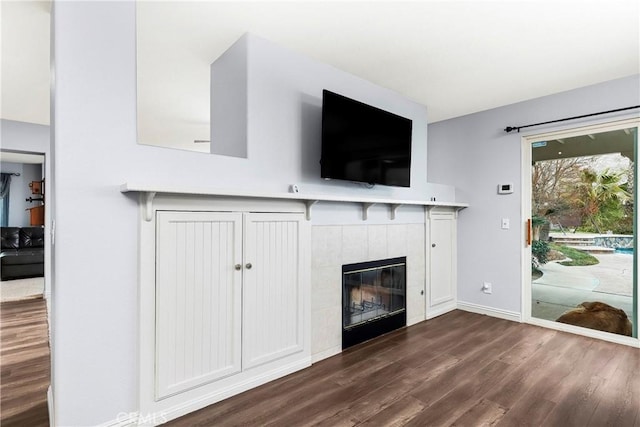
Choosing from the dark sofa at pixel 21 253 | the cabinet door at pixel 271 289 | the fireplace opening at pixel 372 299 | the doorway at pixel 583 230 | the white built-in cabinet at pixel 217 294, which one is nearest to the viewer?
the white built-in cabinet at pixel 217 294

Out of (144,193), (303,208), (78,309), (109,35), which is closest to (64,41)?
(109,35)

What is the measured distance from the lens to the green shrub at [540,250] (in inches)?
148

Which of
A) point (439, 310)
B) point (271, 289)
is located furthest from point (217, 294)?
point (439, 310)

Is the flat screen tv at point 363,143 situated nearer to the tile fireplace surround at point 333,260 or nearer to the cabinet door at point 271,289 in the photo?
Result: the tile fireplace surround at point 333,260

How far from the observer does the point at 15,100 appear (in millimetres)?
3633

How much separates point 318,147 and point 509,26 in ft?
5.39

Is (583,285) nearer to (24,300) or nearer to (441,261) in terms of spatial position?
(441,261)

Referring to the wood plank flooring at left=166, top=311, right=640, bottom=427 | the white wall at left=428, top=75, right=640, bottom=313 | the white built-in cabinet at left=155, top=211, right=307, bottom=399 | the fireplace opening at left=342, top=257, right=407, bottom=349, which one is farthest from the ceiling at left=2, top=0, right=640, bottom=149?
the wood plank flooring at left=166, top=311, right=640, bottom=427

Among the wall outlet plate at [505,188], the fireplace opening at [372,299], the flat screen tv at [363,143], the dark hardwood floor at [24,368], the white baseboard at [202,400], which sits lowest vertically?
the dark hardwood floor at [24,368]

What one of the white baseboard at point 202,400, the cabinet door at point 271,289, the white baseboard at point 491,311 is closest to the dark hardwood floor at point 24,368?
the white baseboard at point 202,400

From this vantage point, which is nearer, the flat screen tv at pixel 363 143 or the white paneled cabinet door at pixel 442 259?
the flat screen tv at pixel 363 143

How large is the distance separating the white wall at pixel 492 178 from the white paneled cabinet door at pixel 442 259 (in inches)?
5.9

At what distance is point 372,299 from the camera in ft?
10.8

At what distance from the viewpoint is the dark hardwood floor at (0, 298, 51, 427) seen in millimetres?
1981
